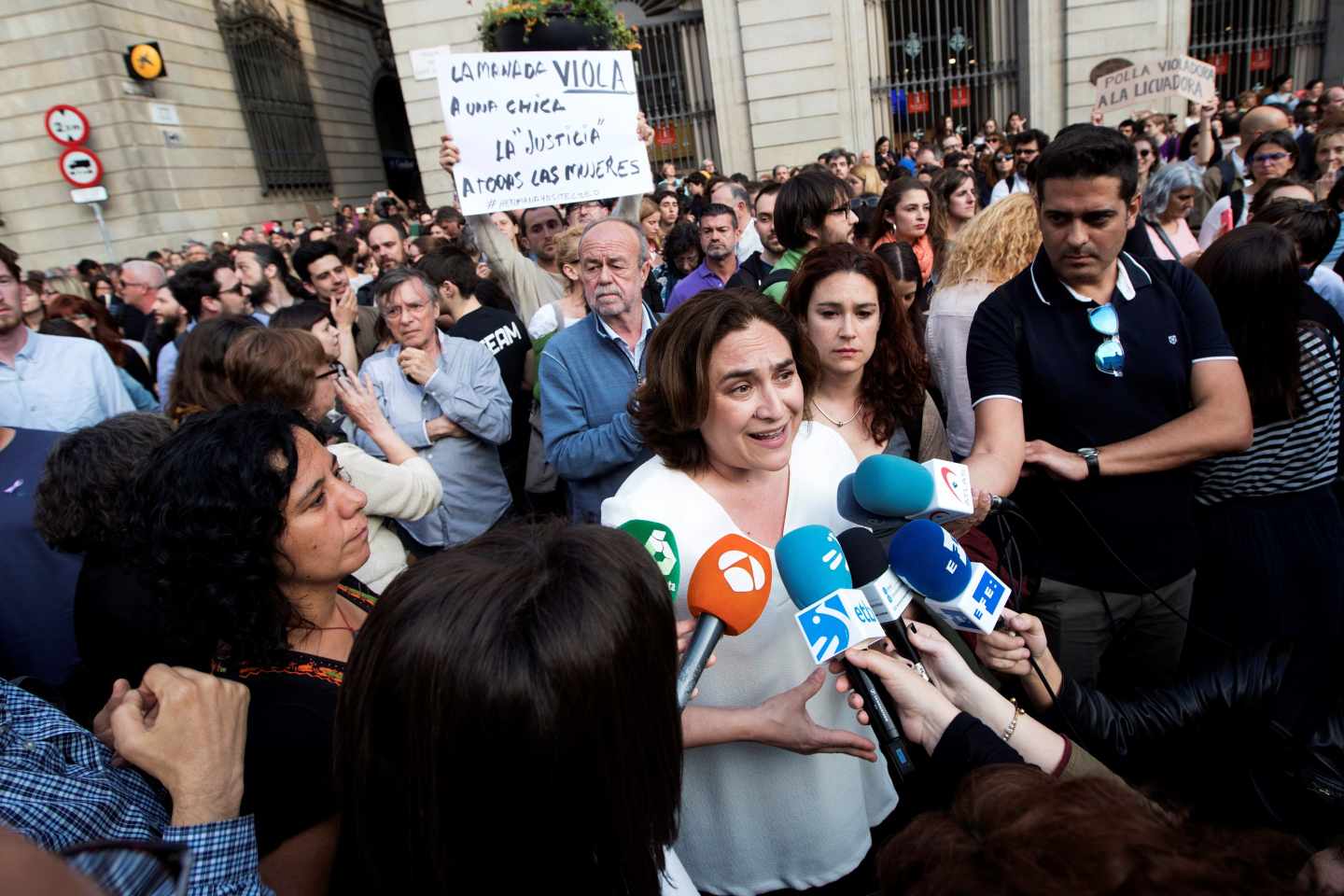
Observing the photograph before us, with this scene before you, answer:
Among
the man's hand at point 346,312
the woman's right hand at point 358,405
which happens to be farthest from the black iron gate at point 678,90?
the woman's right hand at point 358,405

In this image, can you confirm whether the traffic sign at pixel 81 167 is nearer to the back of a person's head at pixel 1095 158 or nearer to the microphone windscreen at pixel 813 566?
the back of a person's head at pixel 1095 158

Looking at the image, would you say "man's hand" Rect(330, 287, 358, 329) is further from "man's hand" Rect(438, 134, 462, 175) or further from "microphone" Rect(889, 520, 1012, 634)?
"microphone" Rect(889, 520, 1012, 634)

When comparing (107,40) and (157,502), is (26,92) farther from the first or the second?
(157,502)

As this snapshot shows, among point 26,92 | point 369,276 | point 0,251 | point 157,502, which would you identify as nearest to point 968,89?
point 369,276

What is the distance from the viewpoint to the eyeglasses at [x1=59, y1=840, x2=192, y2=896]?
63 centimetres

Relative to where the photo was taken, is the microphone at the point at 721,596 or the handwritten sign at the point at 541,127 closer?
the microphone at the point at 721,596

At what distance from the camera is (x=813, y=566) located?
4.70 ft

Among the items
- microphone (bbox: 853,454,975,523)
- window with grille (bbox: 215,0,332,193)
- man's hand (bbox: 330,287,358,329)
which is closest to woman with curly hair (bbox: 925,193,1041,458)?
microphone (bbox: 853,454,975,523)

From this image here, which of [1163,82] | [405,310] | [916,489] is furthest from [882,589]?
[1163,82]

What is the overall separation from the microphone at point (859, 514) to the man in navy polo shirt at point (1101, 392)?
406 mm

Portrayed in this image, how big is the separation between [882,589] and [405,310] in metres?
2.80

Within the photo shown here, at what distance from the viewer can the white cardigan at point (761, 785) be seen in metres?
1.73

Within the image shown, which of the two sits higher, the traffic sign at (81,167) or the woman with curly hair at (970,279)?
the traffic sign at (81,167)

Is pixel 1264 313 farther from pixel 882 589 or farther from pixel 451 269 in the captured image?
pixel 451 269
